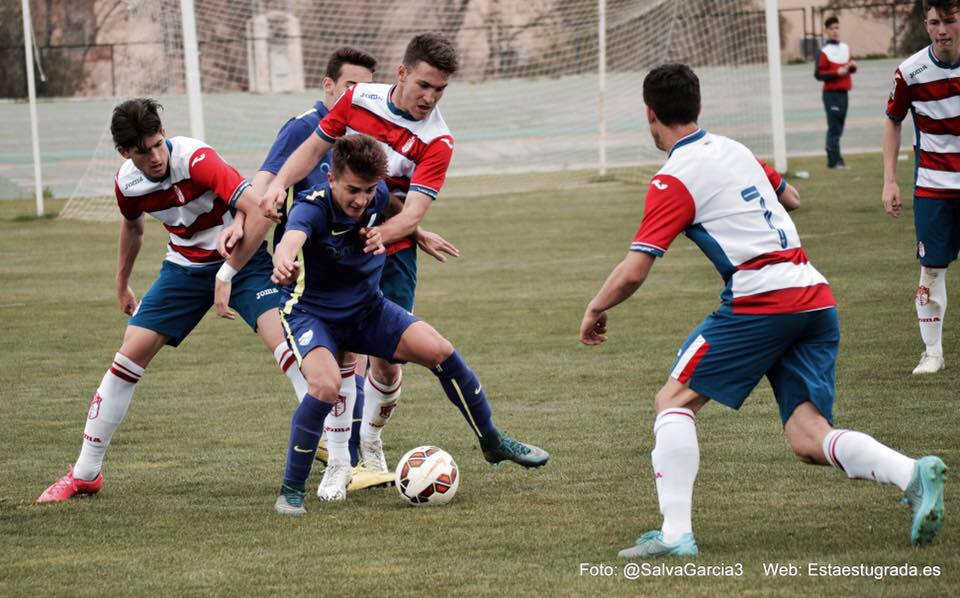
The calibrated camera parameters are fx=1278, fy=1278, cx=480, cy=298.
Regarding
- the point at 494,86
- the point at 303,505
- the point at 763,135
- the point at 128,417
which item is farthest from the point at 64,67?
the point at 303,505

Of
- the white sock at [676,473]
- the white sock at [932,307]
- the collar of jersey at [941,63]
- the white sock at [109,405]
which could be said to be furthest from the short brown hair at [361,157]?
the white sock at [932,307]

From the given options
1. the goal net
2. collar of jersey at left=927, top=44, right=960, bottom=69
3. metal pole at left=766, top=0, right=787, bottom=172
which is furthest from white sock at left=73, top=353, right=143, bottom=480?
metal pole at left=766, top=0, right=787, bottom=172

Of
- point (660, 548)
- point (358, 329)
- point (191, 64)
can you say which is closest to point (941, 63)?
point (358, 329)

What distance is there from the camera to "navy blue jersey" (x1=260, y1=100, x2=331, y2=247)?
658 centimetres

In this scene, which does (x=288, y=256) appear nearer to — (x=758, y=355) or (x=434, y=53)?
(x=434, y=53)

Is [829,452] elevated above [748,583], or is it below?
above

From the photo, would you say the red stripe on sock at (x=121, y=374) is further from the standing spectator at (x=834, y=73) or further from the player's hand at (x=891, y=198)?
the standing spectator at (x=834, y=73)

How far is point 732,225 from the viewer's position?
15.4 ft

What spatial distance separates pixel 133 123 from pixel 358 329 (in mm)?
1385

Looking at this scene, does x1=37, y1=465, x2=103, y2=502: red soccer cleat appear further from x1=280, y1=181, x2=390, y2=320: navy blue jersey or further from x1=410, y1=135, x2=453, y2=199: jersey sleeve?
x1=410, y1=135, x2=453, y2=199: jersey sleeve

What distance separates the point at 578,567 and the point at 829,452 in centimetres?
100

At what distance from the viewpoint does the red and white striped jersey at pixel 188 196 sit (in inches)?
240

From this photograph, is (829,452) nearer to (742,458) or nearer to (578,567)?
(578,567)

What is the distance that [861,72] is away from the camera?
38656mm
